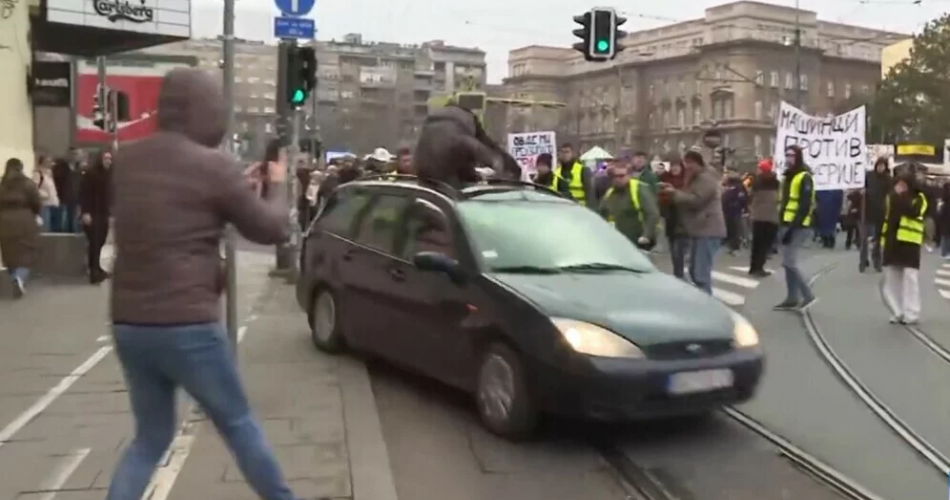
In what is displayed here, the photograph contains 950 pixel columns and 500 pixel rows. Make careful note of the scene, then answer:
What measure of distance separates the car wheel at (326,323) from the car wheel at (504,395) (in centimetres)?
274

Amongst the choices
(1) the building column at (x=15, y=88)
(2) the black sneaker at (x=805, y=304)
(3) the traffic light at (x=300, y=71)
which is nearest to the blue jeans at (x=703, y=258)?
(2) the black sneaker at (x=805, y=304)

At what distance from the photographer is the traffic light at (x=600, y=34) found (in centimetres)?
2031

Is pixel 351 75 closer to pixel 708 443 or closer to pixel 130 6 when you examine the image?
pixel 130 6

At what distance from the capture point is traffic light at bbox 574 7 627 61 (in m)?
20.3

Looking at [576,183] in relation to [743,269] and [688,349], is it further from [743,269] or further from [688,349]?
[688,349]

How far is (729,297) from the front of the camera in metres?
15.5

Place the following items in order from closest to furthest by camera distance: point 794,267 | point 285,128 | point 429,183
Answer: point 429,183 → point 794,267 → point 285,128

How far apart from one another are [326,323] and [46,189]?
11.1m

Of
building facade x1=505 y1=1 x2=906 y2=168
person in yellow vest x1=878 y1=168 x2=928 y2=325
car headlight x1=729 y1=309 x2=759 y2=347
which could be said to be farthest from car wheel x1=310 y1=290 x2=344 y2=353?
building facade x1=505 y1=1 x2=906 y2=168

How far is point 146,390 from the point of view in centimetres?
498

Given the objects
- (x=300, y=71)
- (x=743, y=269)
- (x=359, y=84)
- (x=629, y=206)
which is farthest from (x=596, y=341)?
(x=359, y=84)

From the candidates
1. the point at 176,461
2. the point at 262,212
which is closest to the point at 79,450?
the point at 176,461

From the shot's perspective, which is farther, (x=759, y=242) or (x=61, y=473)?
(x=759, y=242)

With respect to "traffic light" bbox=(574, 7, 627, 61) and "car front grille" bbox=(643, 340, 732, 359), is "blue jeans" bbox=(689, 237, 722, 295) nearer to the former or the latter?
"car front grille" bbox=(643, 340, 732, 359)
